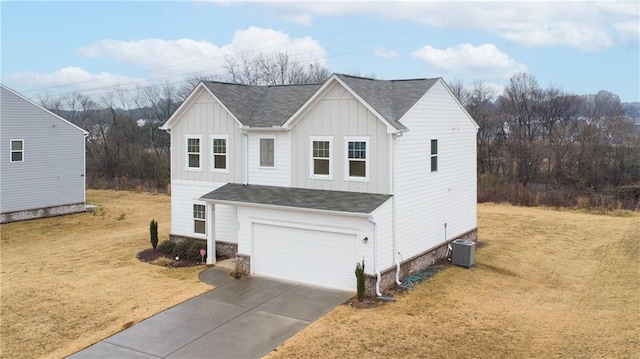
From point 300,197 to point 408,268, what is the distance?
4.21m

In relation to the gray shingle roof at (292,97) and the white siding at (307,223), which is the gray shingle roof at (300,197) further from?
the gray shingle roof at (292,97)

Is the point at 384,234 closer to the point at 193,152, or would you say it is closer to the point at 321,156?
the point at 321,156

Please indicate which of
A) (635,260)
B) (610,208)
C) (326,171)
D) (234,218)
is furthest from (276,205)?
(610,208)

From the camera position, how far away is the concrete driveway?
11.4 m

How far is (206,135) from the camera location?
20.2 m

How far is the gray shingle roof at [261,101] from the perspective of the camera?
19406 mm

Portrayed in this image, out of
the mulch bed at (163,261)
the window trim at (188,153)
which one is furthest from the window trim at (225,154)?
the mulch bed at (163,261)

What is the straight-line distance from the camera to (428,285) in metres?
16.1

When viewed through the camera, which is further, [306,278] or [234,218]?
[234,218]

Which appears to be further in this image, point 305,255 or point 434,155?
point 434,155

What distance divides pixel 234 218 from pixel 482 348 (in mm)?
10805

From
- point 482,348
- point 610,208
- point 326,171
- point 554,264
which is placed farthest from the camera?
point 610,208

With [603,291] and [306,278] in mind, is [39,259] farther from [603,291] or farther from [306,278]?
[603,291]

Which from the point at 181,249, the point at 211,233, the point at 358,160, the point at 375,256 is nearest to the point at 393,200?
the point at 358,160
